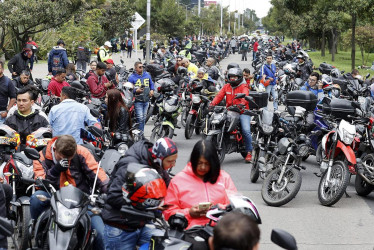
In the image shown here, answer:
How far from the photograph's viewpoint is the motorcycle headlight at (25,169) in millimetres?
7020

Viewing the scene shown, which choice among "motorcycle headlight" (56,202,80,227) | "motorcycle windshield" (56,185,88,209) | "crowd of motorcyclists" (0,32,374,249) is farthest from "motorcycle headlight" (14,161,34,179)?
"motorcycle headlight" (56,202,80,227)

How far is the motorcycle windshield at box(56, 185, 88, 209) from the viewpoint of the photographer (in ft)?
16.8

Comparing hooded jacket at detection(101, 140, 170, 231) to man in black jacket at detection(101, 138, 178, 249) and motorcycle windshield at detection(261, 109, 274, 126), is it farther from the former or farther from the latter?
motorcycle windshield at detection(261, 109, 274, 126)

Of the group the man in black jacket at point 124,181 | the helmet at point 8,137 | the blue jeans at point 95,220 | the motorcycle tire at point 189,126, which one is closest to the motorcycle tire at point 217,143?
the motorcycle tire at point 189,126

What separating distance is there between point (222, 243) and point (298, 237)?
5.05 m

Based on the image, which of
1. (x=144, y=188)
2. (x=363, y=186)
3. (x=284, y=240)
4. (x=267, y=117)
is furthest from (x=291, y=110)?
(x=284, y=240)

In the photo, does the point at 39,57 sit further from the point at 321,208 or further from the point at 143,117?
the point at 321,208

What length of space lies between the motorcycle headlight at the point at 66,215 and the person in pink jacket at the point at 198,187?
2.54 ft

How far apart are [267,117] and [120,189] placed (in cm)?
631

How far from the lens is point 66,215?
5055 millimetres

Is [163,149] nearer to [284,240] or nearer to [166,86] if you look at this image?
[284,240]

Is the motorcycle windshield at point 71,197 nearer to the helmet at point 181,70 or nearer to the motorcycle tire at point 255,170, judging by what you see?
the motorcycle tire at point 255,170

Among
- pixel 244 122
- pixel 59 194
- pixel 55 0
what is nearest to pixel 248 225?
pixel 59 194

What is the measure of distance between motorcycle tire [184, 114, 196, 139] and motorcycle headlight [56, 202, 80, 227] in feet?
31.3
